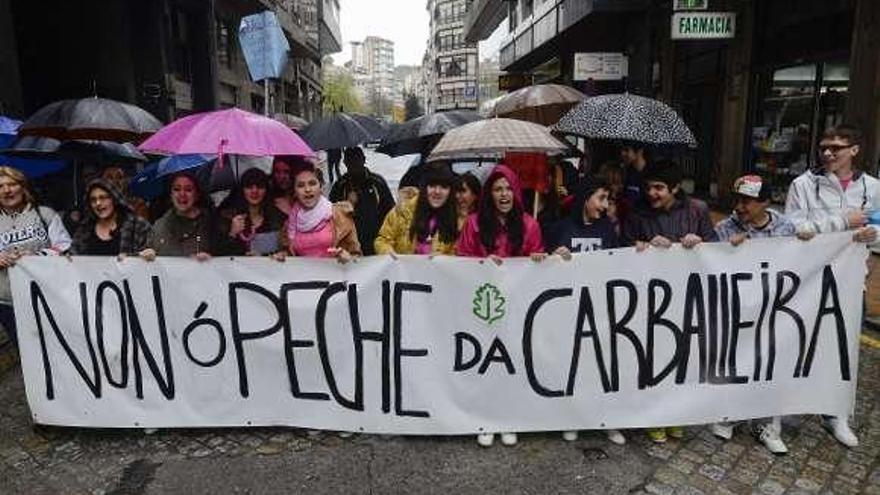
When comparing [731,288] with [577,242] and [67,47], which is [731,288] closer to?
[577,242]

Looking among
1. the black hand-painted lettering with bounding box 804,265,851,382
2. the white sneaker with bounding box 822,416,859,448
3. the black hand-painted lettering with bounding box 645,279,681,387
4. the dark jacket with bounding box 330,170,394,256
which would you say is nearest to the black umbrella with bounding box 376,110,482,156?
the dark jacket with bounding box 330,170,394,256

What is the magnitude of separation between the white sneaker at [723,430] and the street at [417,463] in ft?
0.14

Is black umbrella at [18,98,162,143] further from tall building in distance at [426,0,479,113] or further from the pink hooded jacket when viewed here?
tall building in distance at [426,0,479,113]

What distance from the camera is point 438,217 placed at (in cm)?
430

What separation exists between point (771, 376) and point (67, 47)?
13808 millimetres

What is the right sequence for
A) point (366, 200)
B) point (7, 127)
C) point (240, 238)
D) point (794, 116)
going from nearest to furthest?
point (240, 238) < point (366, 200) < point (7, 127) < point (794, 116)

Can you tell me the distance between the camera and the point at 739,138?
1217cm

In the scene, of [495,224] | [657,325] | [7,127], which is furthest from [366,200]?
[7,127]

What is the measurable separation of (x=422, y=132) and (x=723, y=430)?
14.0 feet

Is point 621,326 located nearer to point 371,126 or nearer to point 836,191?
point 836,191

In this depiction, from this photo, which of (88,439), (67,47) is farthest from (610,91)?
(88,439)

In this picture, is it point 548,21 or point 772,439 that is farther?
point 548,21

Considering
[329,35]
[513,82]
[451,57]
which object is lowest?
[513,82]

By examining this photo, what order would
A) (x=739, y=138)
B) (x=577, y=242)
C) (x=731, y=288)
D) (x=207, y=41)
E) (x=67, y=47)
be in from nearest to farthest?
(x=731, y=288) < (x=577, y=242) < (x=739, y=138) < (x=67, y=47) < (x=207, y=41)
